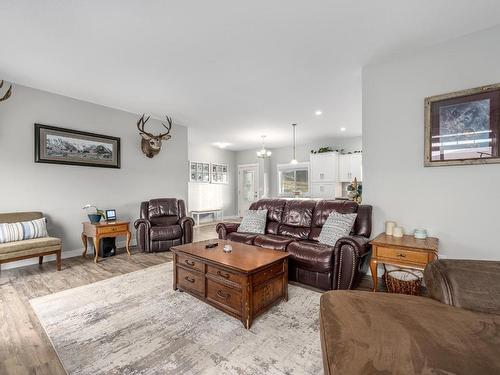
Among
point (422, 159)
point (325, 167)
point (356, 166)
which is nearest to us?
point (422, 159)

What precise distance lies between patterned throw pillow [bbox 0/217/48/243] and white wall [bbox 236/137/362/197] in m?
6.74

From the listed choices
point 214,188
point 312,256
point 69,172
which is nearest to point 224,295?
point 312,256

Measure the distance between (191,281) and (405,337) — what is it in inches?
81.7

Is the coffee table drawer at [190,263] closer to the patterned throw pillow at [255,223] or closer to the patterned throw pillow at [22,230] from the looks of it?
the patterned throw pillow at [255,223]

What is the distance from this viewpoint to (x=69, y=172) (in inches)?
164

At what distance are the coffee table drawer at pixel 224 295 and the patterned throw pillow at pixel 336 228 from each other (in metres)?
1.38

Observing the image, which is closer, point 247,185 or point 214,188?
point 214,188

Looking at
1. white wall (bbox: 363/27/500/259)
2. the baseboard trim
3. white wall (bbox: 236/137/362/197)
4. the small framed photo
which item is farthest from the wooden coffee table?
white wall (bbox: 236/137/362/197)

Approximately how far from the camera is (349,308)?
1145 mm

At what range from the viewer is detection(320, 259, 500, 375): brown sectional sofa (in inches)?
30.9

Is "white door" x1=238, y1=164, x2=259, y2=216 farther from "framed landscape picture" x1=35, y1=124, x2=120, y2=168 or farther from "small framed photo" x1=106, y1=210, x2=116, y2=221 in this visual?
"small framed photo" x1=106, y1=210, x2=116, y2=221

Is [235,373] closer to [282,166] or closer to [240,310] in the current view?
[240,310]

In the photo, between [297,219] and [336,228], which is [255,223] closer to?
[297,219]

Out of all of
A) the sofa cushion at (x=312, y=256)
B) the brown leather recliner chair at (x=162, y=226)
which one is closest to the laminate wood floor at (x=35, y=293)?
the brown leather recliner chair at (x=162, y=226)
